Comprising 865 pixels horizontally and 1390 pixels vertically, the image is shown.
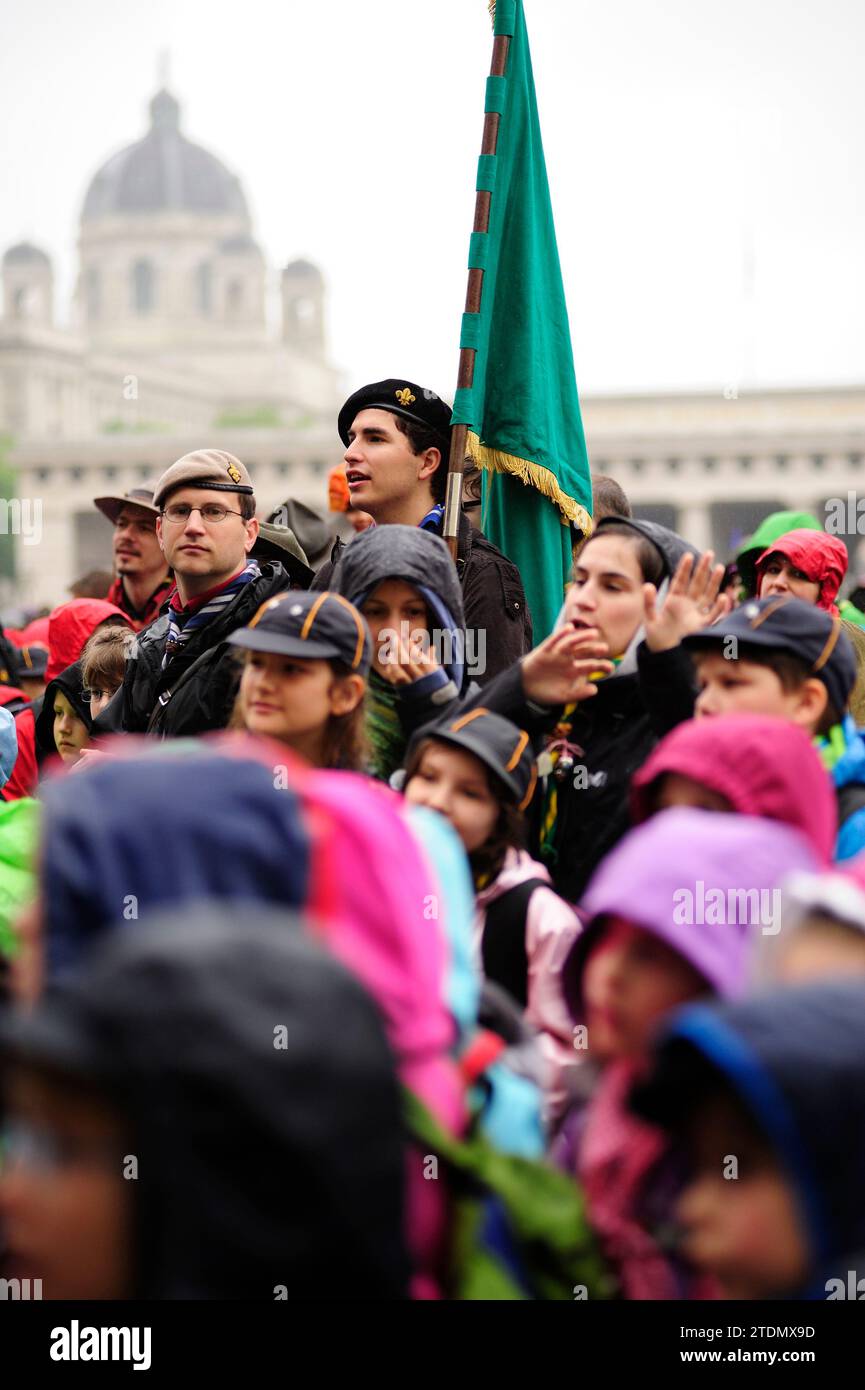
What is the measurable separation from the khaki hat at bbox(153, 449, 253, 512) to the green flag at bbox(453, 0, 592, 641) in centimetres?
74

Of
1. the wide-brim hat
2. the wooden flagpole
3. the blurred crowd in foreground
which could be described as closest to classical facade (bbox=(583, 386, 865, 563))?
the wide-brim hat

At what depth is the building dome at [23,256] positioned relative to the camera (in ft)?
437

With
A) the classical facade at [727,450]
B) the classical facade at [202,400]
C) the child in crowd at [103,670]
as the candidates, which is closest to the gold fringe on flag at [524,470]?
the child in crowd at [103,670]

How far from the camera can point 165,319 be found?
13688 cm

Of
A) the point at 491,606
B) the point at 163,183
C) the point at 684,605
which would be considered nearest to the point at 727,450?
the point at 491,606

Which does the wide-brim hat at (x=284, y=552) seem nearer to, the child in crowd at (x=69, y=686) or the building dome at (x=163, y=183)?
the child in crowd at (x=69, y=686)

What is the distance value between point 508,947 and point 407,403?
2130mm

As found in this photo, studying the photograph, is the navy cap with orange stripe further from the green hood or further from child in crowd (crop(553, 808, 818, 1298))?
child in crowd (crop(553, 808, 818, 1298))

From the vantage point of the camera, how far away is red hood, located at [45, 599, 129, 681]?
681 centimetres

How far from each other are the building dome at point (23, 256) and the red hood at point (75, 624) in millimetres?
131560

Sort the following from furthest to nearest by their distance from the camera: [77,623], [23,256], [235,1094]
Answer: [23,256] < [77,623] < [235,1094]

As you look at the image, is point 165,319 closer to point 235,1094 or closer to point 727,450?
point 727,450

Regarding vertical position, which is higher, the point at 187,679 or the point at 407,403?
the point at 407,403
